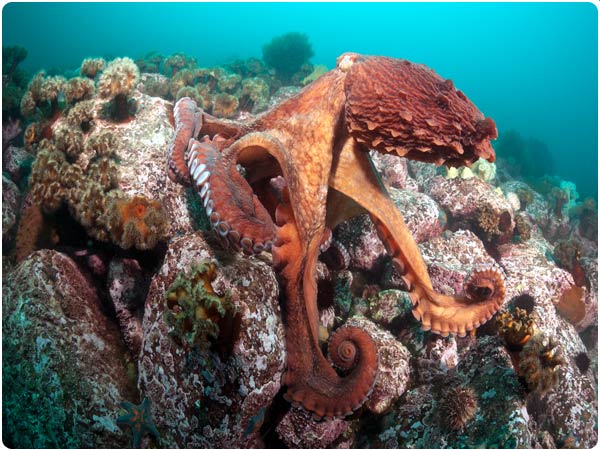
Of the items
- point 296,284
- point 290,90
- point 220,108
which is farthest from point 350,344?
point 290,90

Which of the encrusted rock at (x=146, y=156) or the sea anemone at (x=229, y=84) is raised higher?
the sea anemone at (x=229, y=84)

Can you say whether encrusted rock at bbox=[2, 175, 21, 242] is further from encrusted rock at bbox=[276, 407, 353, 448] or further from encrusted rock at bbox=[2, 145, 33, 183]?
encrusted rock at bbox=[276, 407, 353, 448]

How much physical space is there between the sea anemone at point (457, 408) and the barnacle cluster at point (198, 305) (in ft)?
6.69

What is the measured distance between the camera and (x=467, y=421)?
280 cm

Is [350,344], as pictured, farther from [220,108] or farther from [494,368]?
[220,108]

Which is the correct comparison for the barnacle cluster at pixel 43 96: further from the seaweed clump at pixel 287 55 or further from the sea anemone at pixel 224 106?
the seaweed clump at pixel 287 55

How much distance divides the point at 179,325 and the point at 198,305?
0.61ft

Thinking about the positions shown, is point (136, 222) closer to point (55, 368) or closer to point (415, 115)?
point (55, 368)

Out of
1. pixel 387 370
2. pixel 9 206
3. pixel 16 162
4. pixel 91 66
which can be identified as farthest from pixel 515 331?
pixel 16 162

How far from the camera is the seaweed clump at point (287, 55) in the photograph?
45.4ft

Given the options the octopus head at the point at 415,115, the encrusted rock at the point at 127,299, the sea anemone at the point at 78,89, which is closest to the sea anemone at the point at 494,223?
the octopus head at the point at 415,115

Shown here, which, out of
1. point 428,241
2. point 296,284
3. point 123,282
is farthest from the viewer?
point 428,241

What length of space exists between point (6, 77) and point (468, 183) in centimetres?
932

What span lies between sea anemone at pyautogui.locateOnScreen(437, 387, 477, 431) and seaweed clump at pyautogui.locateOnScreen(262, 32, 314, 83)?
1279cm
